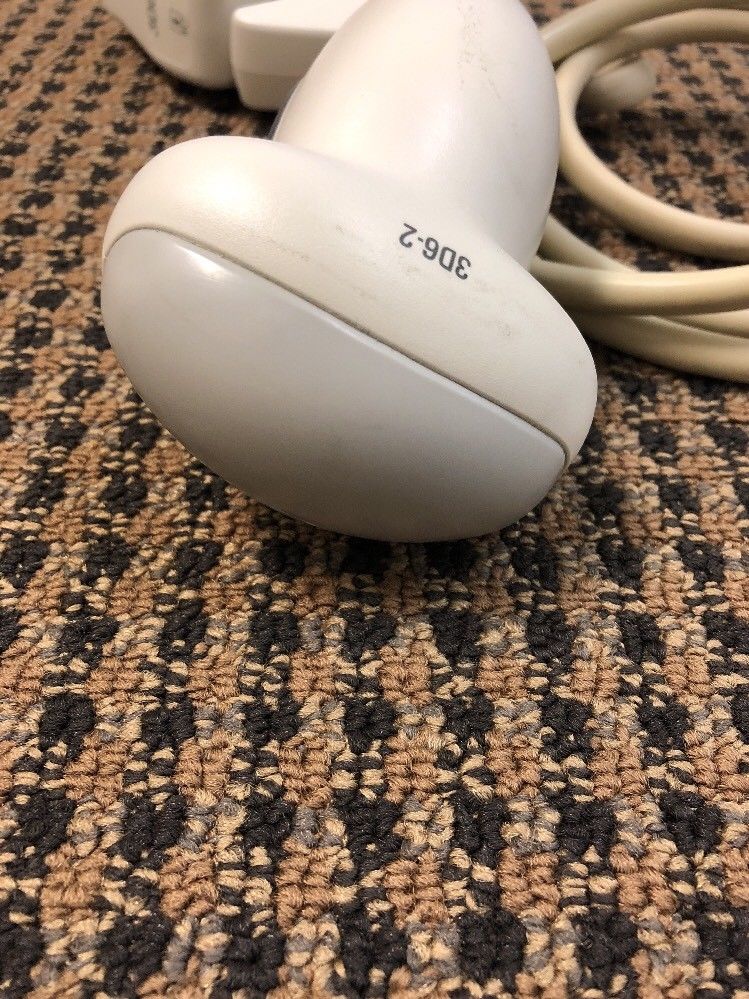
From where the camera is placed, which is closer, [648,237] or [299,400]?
[299,400]

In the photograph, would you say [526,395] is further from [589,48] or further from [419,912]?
[589,48]

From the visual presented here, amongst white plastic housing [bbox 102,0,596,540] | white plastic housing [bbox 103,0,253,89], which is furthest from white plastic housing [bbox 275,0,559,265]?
white plastic housing [bbox 103,0,253,89]

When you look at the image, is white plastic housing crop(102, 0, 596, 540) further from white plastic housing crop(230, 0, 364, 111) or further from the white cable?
white plastic housing crop(230, 0, 364, 111)

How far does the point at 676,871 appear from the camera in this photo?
0.30 m


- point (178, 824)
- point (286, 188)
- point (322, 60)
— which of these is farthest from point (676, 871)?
point (322, 60)

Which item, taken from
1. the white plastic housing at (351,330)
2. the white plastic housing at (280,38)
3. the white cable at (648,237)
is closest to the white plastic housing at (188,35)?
the white plastic housing at (280,38)

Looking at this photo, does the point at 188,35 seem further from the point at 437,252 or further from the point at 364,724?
the point at 364,724

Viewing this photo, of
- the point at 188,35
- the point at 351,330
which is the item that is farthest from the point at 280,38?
the point at 351,330

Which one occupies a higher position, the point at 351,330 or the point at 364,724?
the point at 351,330

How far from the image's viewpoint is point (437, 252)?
32 centimetres

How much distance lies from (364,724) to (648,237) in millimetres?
401

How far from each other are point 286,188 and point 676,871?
11.3 inches

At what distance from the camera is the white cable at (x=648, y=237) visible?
45 centimetres

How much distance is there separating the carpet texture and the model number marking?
14 centimetres
